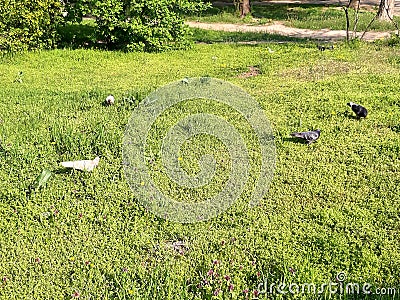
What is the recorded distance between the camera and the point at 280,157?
15.4 ft

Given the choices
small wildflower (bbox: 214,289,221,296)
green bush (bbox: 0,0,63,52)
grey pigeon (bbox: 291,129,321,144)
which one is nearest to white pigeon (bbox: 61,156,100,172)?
small wildflower (bbox: 214,289,221,296)

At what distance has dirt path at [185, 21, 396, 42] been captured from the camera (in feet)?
42.8

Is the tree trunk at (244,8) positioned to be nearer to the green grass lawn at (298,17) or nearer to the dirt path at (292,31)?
the green grass lawn at (298,17)

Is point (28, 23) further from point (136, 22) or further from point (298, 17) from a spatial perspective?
point (298, 17)

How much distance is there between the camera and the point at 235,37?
41.8 feet

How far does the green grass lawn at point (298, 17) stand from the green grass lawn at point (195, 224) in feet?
27.5

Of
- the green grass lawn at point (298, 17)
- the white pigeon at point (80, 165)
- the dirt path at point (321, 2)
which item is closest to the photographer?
the white pigeon at point (80, 165)

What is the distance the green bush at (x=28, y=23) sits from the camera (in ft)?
31.1

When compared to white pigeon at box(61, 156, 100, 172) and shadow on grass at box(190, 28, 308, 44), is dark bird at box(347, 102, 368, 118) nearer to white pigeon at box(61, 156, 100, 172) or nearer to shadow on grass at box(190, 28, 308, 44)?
white pigeon at box(61, 156, 100, 172)

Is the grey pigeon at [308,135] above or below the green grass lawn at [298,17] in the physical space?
above

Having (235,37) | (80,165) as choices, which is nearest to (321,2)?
(235,37)

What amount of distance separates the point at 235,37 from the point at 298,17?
201 inches

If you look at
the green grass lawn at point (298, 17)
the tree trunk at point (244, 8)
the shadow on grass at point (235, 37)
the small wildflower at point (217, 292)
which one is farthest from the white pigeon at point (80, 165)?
the tree trunk at point (244, 8)

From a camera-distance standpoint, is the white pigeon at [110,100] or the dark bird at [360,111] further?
the white pigeon at [110,100]
